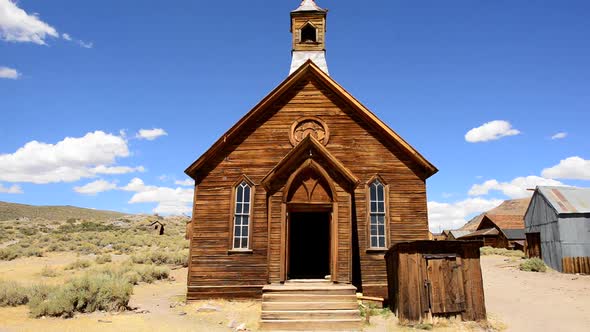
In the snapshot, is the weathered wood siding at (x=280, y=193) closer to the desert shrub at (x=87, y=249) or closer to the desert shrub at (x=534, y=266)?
the desert shrub at (x=534, y=266)

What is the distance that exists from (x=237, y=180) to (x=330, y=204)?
3.37 metres

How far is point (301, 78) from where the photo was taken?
14.2 m

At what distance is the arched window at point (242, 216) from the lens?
42.1 feet

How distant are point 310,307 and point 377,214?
4.24m

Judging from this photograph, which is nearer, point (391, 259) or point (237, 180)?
point (391, 259)

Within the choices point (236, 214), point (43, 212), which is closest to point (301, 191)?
point (236, 214)

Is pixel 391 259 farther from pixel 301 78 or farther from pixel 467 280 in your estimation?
pixel 301 78

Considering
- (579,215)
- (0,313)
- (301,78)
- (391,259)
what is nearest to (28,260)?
(0,313)

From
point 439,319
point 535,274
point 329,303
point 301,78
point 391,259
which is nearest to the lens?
point 439,319

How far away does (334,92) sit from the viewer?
1406cm

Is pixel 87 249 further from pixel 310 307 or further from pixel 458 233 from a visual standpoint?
pixel 458 233

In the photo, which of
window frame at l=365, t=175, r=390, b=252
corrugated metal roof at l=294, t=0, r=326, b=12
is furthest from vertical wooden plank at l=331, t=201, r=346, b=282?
corrugated metal roof at l=294, t=0, r=326, b=12

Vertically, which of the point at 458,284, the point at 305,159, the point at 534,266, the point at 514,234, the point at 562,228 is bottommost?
the point at 534,266

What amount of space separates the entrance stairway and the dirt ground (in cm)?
51
